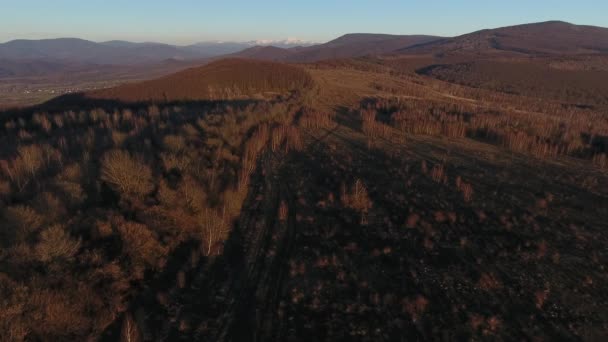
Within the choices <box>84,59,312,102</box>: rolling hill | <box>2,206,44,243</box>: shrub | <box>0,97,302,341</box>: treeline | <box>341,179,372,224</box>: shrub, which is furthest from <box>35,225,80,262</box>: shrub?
<box>84,59,312,102</box>: rolling hill

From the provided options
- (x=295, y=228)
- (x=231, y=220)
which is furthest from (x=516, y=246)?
(x=231, y=220)

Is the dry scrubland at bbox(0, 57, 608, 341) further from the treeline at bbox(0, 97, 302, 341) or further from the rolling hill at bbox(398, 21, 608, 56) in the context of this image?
the rolling hill at bbox(398, 21, 608, 56)

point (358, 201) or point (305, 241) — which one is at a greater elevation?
point (358, 201)

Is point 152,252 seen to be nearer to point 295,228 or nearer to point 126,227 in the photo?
point 126,227

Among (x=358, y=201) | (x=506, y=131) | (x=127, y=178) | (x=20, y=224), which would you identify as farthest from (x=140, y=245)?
(x=506, y=131)

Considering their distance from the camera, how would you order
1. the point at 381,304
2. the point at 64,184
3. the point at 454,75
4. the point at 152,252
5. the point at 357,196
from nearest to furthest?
1. the point at 381,304
2. the point at 152,252
3. the point at 64,184
4. the point at 357,196
5. the point at 454,75

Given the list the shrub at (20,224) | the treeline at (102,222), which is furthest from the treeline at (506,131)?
the shrub at (20,224)

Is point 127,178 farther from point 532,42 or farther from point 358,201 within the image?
point 532,42

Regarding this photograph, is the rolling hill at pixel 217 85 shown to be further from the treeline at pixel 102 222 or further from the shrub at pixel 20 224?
the shrub at pixel 20 224
